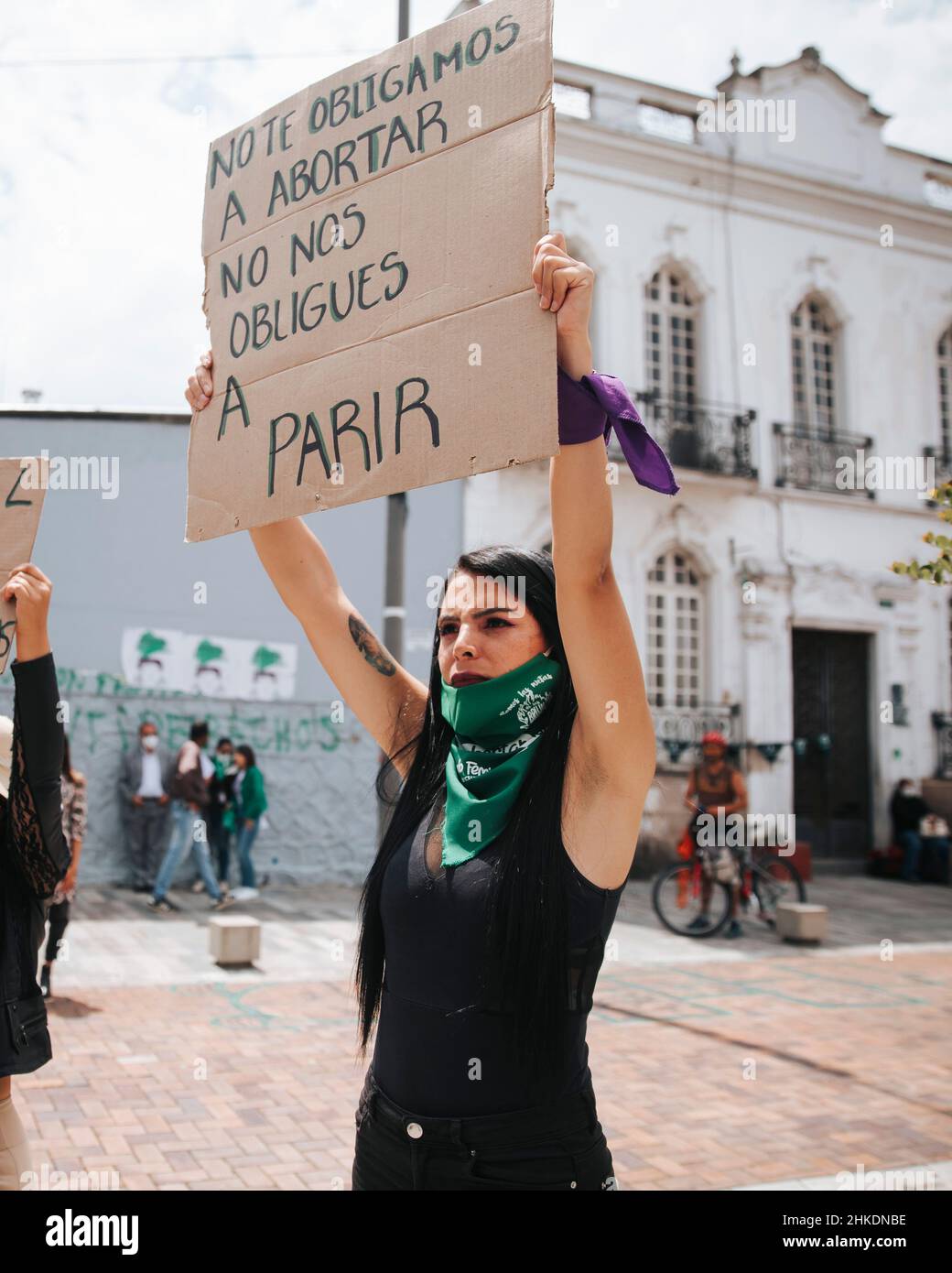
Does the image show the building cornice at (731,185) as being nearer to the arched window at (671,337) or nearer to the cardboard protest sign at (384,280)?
the arched window at (671,337)

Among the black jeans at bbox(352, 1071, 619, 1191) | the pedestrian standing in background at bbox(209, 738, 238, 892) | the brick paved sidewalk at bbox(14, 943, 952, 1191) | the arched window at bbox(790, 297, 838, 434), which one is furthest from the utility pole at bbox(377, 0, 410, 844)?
the arched window at bbox(790, 297, 838, 434)

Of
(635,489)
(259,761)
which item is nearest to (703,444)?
(635,489)

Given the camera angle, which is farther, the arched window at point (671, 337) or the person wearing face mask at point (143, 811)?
the arched window at point (671, 337)

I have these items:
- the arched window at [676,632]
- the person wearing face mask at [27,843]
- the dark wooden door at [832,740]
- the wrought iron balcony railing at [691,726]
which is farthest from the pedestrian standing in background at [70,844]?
the dark wooden door at [832,740]

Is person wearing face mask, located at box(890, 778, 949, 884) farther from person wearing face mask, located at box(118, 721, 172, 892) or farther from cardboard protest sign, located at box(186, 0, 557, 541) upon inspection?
cardboard protest sign, located at box(186, 0, 557, 541)

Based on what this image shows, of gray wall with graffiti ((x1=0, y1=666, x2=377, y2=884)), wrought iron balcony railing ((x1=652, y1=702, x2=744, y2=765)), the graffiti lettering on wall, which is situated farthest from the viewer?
wrought iron balcony railing ((x1=652, y1=702, x2=744, y2=765))

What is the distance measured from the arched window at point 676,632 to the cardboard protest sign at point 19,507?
14.4 m

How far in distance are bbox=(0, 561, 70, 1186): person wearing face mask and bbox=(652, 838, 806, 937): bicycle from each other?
8.27 meters

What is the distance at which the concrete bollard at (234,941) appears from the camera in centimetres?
879

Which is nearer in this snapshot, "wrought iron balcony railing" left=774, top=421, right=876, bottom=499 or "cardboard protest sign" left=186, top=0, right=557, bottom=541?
"cardboard protest sign" left=186, top=0, right=557, bottom=541

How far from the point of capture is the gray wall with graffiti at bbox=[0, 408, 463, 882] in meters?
13.0

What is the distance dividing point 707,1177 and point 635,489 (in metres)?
12.8

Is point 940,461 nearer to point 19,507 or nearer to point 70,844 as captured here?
point 70,844
